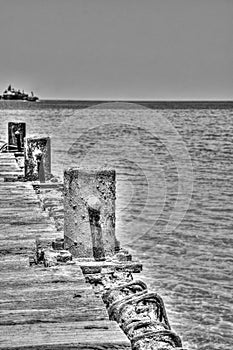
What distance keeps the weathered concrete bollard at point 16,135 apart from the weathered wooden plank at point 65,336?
1290 cm

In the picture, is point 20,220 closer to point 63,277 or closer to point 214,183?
point 63,277

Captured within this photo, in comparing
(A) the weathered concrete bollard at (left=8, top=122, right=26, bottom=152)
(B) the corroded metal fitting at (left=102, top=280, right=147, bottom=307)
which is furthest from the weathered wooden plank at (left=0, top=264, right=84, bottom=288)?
(A) the weathered concrete bollard at (left=8, top=122, right=26, bottom=152)

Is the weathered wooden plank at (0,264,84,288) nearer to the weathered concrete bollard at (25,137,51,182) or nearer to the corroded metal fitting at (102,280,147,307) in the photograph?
the corroded metal fitting at (102,280,147,307)

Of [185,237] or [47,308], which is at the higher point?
[47,308]

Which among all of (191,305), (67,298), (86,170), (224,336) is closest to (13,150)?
(191,305)

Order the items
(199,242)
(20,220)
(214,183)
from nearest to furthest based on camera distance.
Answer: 1. (20,220)
2. (199,242)
3. (214,183)

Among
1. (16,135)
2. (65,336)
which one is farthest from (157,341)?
(16,135)

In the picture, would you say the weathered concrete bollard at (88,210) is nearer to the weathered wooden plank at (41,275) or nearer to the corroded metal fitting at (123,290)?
the weathered wooden plank at (41,275)

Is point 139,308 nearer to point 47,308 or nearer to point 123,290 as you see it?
point 123,290

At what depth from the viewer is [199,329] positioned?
10086mm

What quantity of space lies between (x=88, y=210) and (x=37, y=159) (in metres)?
5.66

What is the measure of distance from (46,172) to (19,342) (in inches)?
315

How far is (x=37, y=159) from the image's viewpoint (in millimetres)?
11148

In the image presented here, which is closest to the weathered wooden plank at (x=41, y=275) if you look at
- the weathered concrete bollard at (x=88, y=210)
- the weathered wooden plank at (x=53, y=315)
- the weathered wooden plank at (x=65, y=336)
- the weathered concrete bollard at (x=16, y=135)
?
the weathered concrete bollard at (x=88, y=210)
